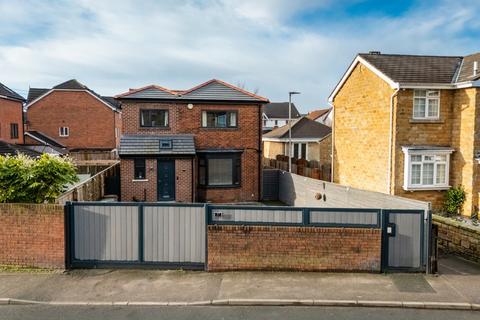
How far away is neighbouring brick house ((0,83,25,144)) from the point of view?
27.2 meters

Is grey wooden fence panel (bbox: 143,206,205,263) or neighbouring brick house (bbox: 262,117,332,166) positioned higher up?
neighbouring brick house (bbox: 262,117,332,166)

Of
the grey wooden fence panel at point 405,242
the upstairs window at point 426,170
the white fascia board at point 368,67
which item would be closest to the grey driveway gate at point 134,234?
the grey wooden fence panel at point 405,242

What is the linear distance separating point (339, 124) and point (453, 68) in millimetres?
6168

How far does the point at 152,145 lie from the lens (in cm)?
1969

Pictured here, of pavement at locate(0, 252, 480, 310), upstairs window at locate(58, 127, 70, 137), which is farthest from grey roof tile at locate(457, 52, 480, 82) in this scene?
upstairs window at locate(58, 127, 70, 137)

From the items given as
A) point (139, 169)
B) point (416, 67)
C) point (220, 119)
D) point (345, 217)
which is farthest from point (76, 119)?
point (345, 217)

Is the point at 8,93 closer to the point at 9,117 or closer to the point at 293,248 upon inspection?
the point at 9,117

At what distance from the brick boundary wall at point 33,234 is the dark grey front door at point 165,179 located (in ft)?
32.9

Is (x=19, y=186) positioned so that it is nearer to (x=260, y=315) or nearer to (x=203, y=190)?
(x=260, y=315)

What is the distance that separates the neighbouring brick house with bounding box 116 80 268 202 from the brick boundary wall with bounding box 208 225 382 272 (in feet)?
34.2

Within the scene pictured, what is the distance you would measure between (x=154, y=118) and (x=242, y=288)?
1370 cm

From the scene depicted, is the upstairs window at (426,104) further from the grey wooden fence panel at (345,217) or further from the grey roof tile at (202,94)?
the grey wooden fence panel at (345,217)

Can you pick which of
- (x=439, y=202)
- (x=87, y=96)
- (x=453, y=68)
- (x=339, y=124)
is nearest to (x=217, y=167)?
(x=339, y=124)

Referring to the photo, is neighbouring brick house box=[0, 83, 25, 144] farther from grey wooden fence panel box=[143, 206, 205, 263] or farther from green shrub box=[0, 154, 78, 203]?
grey wooden fence panel box=[143, 206, 205, 263]
